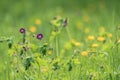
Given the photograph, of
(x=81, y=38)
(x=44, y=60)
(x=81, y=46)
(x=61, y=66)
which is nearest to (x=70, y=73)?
(x=61, y=66)

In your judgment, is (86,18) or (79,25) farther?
(86,18)

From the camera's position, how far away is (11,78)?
11.6ft

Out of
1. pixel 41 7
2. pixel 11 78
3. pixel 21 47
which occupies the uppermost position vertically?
pixel 41 7

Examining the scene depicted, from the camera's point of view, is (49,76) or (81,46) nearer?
(49,76)

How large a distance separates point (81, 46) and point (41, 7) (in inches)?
160

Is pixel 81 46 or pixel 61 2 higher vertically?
pixel 61 2

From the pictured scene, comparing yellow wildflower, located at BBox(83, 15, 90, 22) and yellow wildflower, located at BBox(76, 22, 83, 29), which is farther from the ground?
yellow wildflower, located at BBox(83, 15, 90, 22)

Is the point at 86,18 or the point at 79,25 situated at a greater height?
the point at 86,18

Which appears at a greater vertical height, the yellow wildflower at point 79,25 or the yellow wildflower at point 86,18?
the yellow wildflower at point 86,18

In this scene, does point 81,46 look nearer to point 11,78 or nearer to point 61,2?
point 11,78

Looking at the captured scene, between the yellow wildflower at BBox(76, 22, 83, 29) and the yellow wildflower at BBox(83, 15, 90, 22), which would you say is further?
the yellow wildflower at BBox(83, 15, 90, 22)

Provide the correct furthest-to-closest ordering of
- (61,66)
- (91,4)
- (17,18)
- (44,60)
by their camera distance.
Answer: (91,4) → (17,18) → (61,66) → (44,60)

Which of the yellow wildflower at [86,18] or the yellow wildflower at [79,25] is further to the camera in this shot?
the yellow wildflower at [86,18]

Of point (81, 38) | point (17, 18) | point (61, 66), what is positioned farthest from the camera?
point (17, 18)
